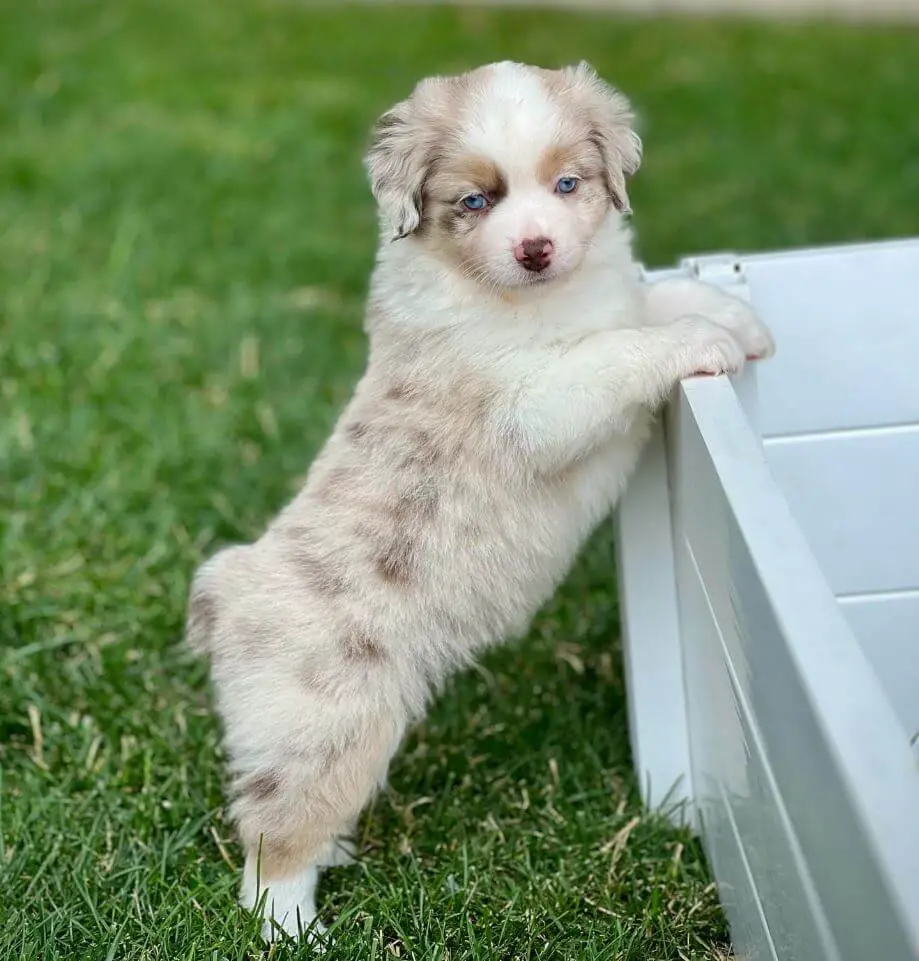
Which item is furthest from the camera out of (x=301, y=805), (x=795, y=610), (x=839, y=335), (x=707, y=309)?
(x=839, y=335)

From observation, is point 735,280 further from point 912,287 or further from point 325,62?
point 325,62

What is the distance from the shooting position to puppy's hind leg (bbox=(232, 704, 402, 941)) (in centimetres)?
273

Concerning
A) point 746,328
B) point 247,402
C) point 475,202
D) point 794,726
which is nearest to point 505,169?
point 475,202

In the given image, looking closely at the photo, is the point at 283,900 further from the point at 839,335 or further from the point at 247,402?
the point at 247,402

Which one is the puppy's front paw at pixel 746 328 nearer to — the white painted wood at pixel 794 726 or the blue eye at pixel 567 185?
the white painted wood at pixel 794 726

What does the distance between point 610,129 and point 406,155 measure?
398 millimetres

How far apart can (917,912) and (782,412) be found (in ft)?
5.74

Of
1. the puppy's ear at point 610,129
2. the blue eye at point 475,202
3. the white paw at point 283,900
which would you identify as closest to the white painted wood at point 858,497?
the puppy's ear at point 610,129

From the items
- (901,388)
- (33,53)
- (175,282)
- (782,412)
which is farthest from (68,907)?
(33,53)

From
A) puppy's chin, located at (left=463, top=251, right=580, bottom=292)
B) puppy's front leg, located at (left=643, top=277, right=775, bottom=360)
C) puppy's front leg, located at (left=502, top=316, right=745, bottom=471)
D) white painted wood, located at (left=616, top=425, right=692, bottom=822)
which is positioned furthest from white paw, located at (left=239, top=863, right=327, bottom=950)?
puppy's front leg, located at (left=643, top=277, right=775, bottom=360)

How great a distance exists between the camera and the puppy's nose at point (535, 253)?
2.62m

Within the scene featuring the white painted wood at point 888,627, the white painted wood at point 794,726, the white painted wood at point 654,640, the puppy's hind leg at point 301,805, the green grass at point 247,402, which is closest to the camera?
the white painted wood at point 794,726

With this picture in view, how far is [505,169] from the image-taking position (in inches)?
104

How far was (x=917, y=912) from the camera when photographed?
1.48 metres
